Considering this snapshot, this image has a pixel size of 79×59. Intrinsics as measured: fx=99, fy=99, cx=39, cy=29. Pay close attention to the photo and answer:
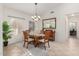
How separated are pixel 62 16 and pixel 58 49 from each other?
0.79 meters

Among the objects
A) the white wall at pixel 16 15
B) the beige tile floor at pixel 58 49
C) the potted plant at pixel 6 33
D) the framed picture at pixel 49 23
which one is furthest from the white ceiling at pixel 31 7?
the beige tile floor at pixel 58 49

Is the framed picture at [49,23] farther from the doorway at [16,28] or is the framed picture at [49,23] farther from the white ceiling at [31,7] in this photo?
the doorway at [16,28]

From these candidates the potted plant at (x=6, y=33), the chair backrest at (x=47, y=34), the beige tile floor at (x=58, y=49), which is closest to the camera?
the potted plant at (x=6, y=33)

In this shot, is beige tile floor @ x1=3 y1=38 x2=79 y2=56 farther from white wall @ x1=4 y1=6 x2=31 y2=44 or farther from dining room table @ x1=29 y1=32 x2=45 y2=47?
dining room table @ x1=29 y1=32 x2=45 y2=47

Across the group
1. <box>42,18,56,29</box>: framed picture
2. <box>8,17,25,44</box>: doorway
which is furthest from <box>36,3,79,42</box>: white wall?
<box>8,17,25,44</box>: doorway

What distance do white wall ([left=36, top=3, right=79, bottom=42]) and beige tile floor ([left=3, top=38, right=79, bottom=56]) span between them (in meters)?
0.14

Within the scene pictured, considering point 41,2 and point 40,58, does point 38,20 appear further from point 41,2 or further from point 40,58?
point 40,58

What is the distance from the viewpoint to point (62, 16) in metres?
2.31

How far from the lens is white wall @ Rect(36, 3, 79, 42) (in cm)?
219

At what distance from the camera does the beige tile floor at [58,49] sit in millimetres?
2250

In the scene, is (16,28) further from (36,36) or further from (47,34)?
(47,34)

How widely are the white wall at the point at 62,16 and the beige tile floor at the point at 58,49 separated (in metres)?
0.14

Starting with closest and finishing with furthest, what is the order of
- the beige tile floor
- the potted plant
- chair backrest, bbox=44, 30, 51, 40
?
1. the potted plant
2. the beige tile floor
3. chair backrest, bbox=44, 30, 51, 40

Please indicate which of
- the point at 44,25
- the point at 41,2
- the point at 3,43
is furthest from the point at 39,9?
the point at 3,43
